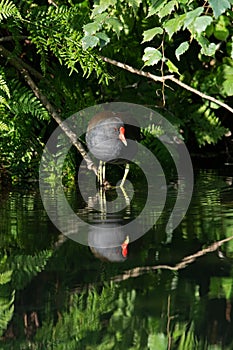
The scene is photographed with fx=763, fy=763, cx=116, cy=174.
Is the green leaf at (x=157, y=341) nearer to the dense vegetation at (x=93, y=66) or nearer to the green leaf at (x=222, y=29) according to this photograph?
the dense vegetation at (x=93, y=66)

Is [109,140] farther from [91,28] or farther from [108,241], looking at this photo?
[108,241]

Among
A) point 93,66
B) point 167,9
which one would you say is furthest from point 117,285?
point 93,66

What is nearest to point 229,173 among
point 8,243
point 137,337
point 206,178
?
point 206,178

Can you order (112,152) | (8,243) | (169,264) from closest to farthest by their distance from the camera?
1. (169,264)
2. (8,243)
3. (112,152)

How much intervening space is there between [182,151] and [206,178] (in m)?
0.98

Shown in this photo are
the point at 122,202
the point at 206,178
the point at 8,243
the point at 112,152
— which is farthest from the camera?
the point at 206,178

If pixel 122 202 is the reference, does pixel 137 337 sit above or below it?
below

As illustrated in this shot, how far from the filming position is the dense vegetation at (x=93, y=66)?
3.84 metres

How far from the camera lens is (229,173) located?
5613 mm

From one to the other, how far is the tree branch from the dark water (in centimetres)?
102

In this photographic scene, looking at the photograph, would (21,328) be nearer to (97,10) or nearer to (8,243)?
(8,243)

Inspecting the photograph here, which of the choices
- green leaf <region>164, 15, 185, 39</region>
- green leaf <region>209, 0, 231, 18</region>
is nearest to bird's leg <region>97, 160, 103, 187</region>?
green leaf <region>164, 15, 185, 39</region>

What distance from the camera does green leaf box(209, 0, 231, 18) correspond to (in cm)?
308

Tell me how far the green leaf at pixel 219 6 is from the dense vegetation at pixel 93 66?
0.54 ft
